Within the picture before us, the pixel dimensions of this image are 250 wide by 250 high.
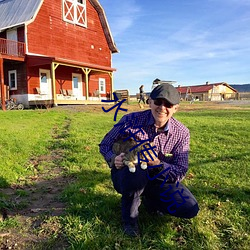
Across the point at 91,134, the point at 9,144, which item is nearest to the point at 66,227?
the point at 9,144

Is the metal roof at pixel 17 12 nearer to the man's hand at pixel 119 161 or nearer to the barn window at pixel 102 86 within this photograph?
the barn window at pixel 102 86

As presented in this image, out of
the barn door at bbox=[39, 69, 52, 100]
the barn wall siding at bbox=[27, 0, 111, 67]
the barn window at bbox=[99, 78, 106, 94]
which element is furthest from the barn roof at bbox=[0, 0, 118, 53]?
the barn window at bbox=[99, 78, 106, 94]

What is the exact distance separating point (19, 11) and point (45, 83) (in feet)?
17.6

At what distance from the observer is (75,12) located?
21.7 metres

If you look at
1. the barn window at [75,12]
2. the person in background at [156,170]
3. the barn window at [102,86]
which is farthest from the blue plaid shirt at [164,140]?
the barn window at [102,86]

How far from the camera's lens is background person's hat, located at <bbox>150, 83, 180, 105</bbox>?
2416 millimetres

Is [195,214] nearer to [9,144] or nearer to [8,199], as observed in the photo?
[8,199]

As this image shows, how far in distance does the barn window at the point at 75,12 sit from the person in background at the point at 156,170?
66.1ft

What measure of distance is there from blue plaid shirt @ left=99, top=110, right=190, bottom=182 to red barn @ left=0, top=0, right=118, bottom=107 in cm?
1541

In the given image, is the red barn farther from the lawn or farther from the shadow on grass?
the shadow on grass

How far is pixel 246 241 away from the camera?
A: 97.0 inches

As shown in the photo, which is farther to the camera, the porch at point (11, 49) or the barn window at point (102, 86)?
the barn window at point (102, 86)

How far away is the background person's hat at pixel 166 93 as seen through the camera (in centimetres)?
242

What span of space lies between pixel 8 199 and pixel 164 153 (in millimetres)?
2008
